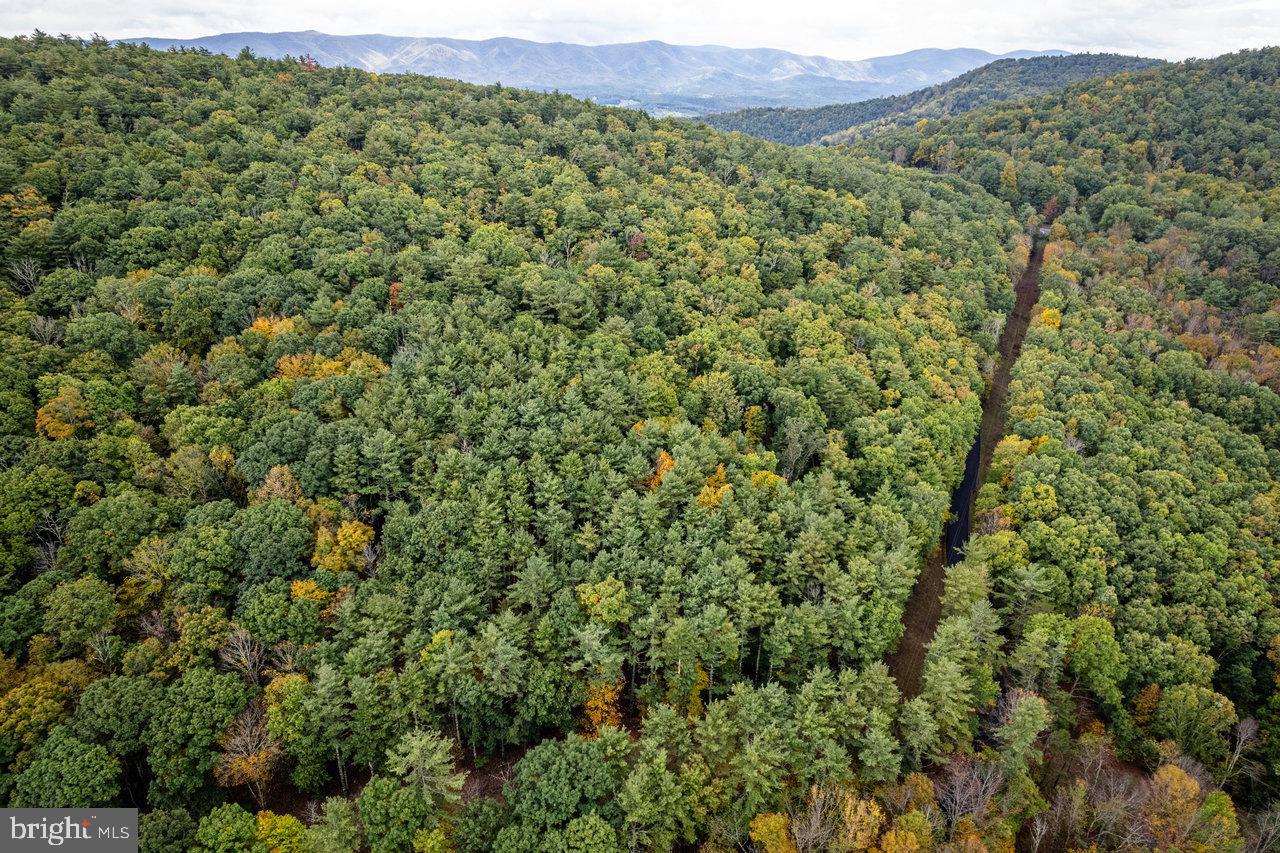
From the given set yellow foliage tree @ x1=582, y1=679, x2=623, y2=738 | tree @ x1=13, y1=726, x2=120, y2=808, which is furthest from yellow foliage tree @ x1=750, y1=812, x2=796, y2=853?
tree @ x1=13, y1=726, x2=120, y2=808

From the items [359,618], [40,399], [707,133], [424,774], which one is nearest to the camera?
[424,774]

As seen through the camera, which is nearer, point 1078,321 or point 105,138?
point 105,138

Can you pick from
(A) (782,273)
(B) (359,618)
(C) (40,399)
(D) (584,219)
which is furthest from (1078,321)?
(C) (40,399)

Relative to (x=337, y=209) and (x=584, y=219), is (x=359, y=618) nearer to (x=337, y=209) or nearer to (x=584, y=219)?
(x=337, y=209)

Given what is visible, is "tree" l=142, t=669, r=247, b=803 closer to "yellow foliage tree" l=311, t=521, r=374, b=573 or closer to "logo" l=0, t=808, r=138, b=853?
"logo" l=0, t=808, r=138, b=853

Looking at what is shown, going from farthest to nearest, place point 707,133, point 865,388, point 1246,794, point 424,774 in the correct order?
point 707,133, point 865,388, point 1246,794, point 424,774

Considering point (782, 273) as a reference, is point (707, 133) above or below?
above

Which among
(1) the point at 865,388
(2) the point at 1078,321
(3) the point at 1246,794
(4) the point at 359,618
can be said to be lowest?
(3) the point at 1246,794

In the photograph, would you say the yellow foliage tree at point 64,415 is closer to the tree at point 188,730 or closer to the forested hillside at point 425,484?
the forested hillside at point 425,484
